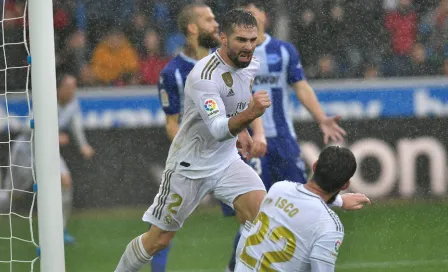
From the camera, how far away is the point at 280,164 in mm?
7484

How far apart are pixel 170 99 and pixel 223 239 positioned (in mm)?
2062

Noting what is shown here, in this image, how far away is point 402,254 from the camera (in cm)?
825

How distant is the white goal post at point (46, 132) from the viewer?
572 centimetres

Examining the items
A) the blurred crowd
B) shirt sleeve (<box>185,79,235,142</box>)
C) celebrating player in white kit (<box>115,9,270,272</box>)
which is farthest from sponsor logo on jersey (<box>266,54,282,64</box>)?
the blurred crowd

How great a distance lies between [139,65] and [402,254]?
11.1 feet

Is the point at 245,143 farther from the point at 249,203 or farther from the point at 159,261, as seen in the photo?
the point at 159,261

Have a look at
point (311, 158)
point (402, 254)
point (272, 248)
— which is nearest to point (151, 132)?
point (311, 158)

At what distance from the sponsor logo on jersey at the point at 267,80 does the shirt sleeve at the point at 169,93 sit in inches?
25.3

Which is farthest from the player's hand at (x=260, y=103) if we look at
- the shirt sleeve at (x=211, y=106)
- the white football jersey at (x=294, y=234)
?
the white football jersey at (x=294, y=234)

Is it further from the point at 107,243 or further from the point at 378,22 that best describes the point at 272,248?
the point at 378,22

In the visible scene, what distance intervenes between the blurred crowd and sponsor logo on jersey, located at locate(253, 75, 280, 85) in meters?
2.70

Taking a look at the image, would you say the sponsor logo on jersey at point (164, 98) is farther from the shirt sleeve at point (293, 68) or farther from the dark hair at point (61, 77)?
the dark hair at point (61, 77)

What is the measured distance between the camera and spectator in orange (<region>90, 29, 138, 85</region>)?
1022 centimetres

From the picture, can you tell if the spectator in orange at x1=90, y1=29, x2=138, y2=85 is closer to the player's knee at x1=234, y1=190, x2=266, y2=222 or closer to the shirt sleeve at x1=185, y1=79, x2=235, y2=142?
the player's knee at x1=234, y1=190, x2=266, y2=222
